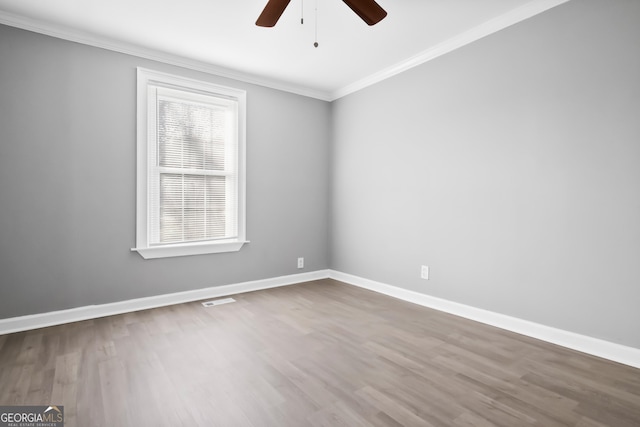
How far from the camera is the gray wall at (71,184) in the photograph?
2666 millimetres

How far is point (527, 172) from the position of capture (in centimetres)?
262

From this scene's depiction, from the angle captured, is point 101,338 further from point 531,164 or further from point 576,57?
point 576,57

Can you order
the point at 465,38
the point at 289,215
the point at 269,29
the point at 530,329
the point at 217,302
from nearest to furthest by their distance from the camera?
the point at 530,329 → the point at 269,29 → the point at 465,38 → the point at 217,302 → the point at 289,215

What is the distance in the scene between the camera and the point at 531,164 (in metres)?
2.60

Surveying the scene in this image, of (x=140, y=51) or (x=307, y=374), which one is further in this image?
→ (x=140, y=51)

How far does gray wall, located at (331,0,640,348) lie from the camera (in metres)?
2.19

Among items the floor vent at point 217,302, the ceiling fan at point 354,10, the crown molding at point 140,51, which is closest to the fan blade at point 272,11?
the ceiling fan at point 354,10

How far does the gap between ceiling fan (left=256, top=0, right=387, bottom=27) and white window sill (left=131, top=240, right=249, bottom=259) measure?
7.60 ft

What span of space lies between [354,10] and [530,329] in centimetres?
272

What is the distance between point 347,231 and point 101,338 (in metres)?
2.88

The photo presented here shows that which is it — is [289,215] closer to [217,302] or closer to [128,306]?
[217,302]

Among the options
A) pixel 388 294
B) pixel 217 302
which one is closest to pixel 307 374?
pixel 217 302

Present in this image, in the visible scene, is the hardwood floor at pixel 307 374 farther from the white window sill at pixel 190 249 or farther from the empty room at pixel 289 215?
the white window sill at pixel 190 249

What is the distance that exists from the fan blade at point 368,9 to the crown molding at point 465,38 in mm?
1278
